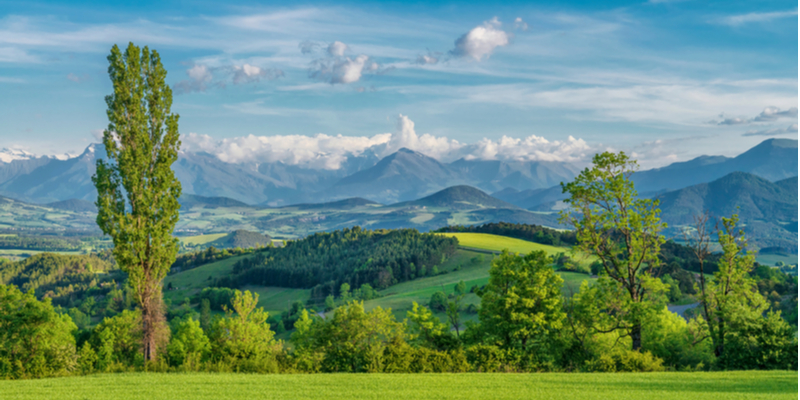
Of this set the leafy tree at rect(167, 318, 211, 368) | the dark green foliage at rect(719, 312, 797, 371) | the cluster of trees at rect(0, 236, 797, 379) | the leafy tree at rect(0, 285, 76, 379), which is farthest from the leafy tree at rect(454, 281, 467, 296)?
Answer: the leafy tree at rect(0, 285, 76, 379)

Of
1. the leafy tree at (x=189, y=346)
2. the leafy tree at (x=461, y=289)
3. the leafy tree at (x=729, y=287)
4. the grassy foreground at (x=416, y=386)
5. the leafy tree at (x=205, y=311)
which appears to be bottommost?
the leafy tree at (x=205, y=311)

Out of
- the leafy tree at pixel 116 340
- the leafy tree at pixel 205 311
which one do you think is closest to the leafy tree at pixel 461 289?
the leafy tree at pixel 205 311

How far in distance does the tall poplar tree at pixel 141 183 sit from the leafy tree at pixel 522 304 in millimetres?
22792

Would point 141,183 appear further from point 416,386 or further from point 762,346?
point 762,346

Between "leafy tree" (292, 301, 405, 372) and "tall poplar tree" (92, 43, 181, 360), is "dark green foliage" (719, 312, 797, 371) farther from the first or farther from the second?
"tall poplar tree" (92, 43, 181, 360)

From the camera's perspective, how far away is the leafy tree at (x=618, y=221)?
35.0 m

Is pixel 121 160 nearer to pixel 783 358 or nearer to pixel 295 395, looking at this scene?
pixel 295 395

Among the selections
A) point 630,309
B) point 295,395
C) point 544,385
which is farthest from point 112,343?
point 630,309

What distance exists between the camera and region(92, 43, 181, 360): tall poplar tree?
35.7 metres

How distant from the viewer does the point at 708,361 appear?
33125 millimetres

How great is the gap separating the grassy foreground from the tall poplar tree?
10282 mm

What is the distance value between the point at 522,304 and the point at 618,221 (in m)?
8.64

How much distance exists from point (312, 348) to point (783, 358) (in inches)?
1082

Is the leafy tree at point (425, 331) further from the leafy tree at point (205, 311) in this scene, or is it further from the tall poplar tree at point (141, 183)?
the leafy tree at point (205, 311)
